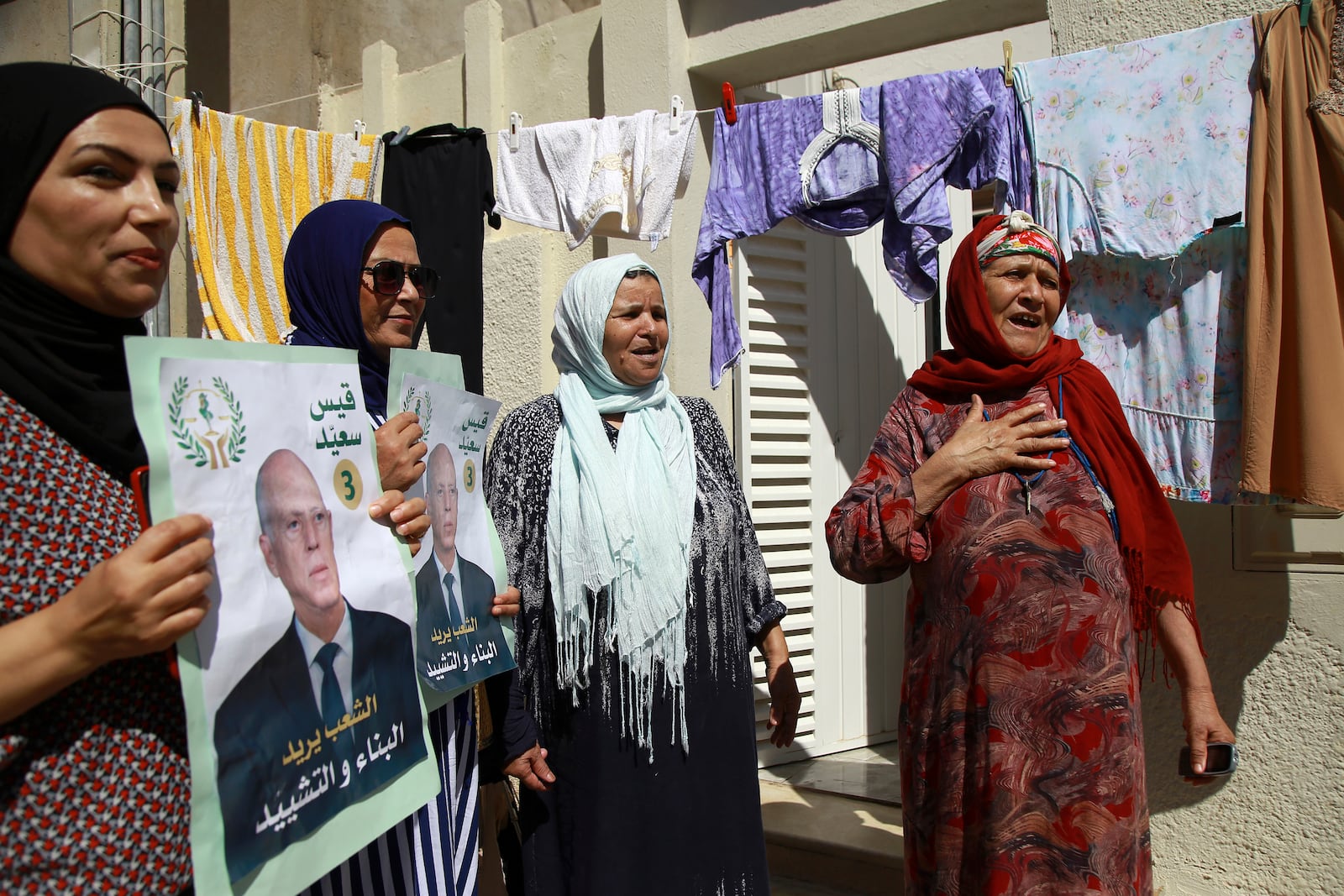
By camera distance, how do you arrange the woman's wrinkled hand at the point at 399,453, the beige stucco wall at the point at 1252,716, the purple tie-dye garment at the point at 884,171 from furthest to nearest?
1. the purple tie-dye garment at the point at 884,171
2. the beige stucco wall at the point at 1252,716
3. the woman's wrinkled hand at the point at 399,453

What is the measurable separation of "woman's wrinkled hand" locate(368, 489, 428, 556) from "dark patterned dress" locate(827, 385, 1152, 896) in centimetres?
103

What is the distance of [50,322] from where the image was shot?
3.61ft

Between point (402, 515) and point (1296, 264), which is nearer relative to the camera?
point (402, 515)

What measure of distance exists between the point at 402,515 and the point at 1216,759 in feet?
6.05

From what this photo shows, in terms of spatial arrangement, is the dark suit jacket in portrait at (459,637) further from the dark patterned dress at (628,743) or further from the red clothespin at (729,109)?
the red clothespin at (729,109)

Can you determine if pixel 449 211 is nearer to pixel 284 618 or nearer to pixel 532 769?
pixel 532 769

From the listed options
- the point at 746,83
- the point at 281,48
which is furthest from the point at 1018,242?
the point at 281,48

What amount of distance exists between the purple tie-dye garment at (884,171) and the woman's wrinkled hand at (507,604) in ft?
5.50

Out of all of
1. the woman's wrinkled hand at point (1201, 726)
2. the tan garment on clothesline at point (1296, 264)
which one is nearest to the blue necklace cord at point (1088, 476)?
the woman's wrinkled hand at point (1201, 726)

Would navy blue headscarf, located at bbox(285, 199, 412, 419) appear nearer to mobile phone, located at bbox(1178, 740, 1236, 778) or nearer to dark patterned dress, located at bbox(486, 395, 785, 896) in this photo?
dark patterned dress, located at bbox(486, 395, 785, 896)

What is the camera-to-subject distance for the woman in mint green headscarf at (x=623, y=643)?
217cm

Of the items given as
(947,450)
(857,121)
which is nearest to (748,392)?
(857,121)

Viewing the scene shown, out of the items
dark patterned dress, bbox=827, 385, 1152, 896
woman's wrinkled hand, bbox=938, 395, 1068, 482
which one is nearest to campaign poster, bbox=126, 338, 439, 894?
dark patterned dress, bbox=827, 385, 1152, 896

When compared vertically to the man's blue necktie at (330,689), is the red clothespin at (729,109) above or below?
above
